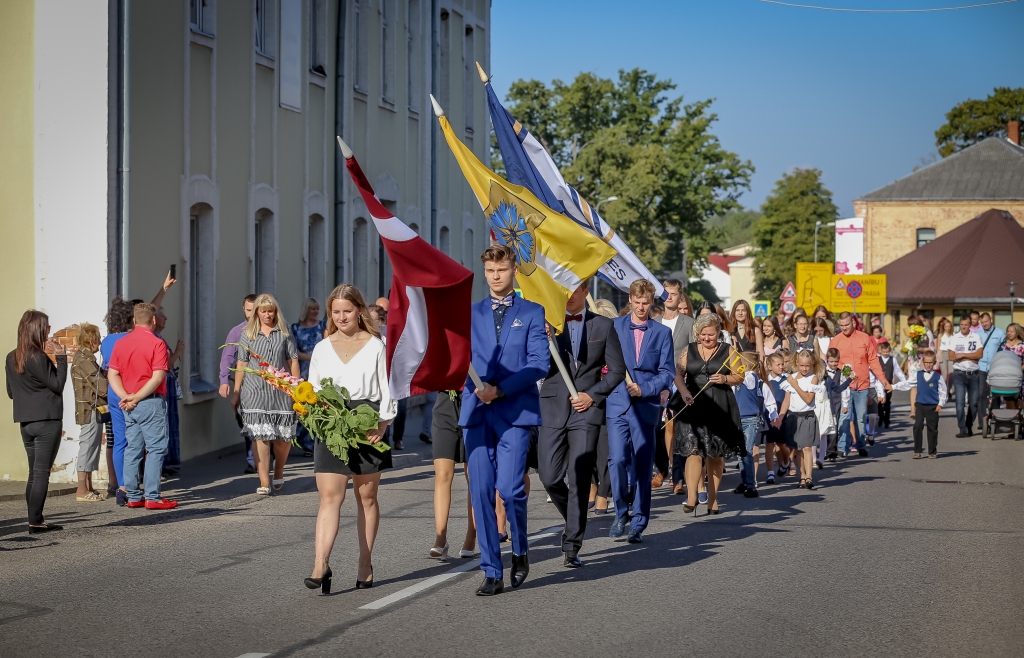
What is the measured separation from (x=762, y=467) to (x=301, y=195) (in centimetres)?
827

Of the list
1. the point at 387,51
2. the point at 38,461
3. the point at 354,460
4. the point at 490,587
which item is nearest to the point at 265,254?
the point at 387,51

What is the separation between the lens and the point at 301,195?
68.2ft

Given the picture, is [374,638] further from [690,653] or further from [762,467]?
[762,467]

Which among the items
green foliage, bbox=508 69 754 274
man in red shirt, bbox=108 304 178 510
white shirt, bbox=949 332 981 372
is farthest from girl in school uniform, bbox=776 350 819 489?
green foliage, bbox=508 69 754 274

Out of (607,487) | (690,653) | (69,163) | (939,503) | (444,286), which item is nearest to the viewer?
(690,653)

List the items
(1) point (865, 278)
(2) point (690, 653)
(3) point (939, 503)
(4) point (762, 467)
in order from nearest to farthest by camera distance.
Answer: (2) point (690, 653), (3) point (939, 503), (4) point (762, 467), (1) point (865, 278)

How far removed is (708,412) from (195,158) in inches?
309

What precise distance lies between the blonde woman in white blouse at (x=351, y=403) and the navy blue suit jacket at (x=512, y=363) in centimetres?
52

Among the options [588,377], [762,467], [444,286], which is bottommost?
[762,467]

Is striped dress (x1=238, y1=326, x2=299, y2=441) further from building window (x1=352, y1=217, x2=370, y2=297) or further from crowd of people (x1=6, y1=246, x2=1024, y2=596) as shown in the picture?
building window (x1=352, y1=217, x2=370, y2=297)

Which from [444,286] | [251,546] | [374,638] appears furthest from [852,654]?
[251,546]

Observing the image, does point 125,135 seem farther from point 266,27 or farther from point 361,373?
point 361,373

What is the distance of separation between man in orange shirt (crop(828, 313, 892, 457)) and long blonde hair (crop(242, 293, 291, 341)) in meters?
9.00

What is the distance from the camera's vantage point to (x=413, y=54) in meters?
27.1
